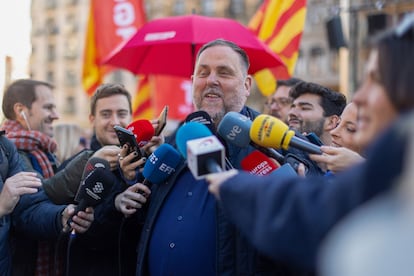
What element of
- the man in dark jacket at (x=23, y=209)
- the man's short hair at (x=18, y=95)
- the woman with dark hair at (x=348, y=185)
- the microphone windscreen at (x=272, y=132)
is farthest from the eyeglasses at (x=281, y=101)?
the woman with dark hair at (x=348, y=185)

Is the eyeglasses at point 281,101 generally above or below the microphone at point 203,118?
below

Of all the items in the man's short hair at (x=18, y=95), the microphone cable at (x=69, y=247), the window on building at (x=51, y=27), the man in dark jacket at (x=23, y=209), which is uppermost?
the window on building at (x=51, y=27)

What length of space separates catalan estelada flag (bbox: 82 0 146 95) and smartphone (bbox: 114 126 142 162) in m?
4.68

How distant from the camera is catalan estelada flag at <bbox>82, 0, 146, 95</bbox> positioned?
7.57 m

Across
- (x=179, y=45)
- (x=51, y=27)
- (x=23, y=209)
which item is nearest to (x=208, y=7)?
(x=51, y=27)

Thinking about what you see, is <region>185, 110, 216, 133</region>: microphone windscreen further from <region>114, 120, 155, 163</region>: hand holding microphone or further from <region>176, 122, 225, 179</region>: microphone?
<region>176, 122, 225, 179</region>: microphone

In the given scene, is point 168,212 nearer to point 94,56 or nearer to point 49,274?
point 49,274

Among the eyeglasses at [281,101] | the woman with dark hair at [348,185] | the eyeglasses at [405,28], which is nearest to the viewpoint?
the woman with dark hair at [348,185]

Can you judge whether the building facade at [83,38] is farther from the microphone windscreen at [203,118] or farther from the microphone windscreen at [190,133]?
the microphone windscreen at [190,133]

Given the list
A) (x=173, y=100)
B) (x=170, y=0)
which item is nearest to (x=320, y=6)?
(x=170, y=0)

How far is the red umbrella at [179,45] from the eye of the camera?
5766 millimetres

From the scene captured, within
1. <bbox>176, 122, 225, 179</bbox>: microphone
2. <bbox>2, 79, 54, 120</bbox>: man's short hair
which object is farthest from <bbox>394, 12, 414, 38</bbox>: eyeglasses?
<bbox>2, 79, 54, 120</bbox>: man's short hair

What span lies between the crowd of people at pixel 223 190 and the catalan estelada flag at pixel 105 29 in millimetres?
2162

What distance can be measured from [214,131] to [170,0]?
42954mm
